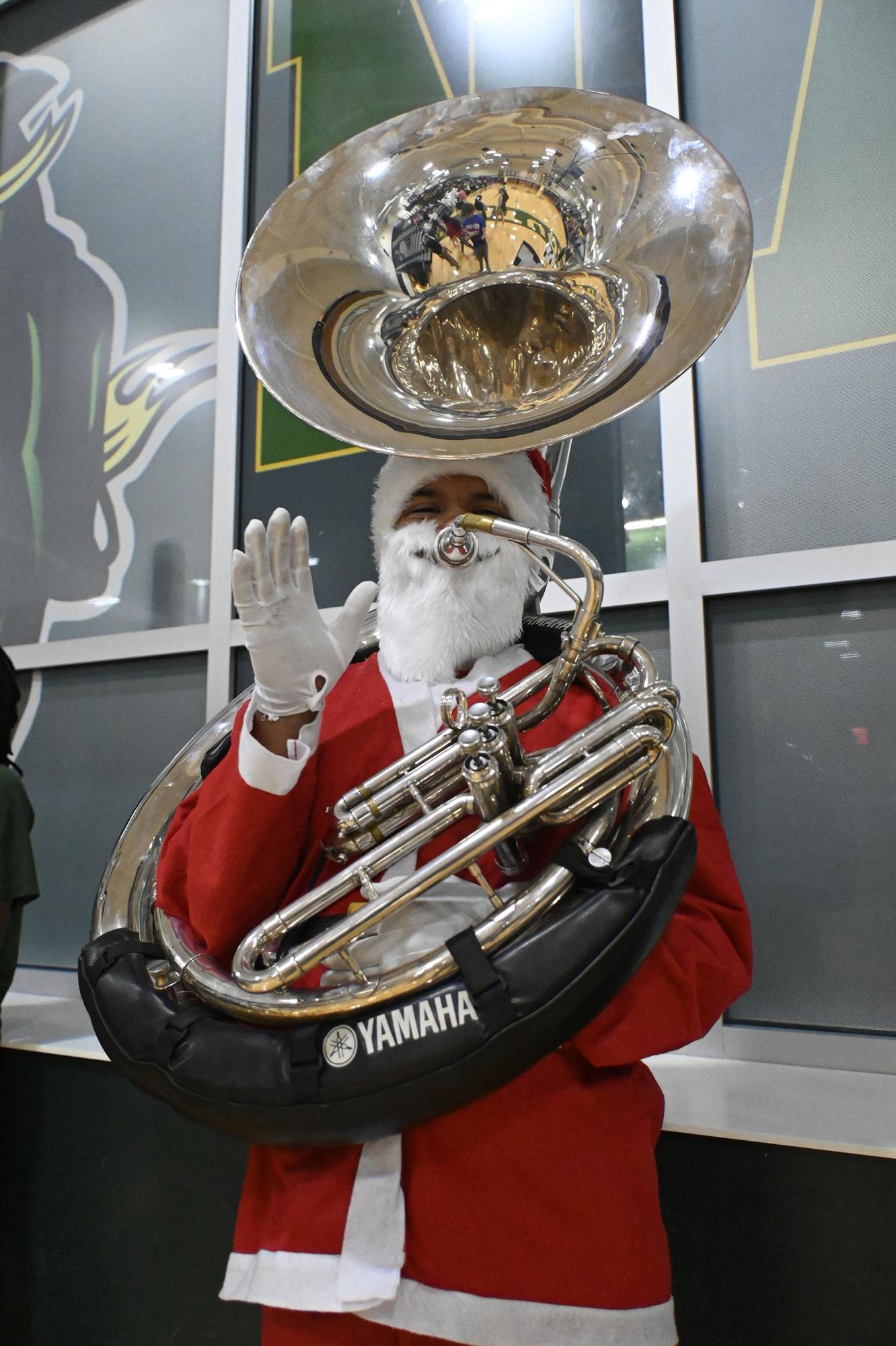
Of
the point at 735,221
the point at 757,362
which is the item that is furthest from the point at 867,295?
the point at 735,221

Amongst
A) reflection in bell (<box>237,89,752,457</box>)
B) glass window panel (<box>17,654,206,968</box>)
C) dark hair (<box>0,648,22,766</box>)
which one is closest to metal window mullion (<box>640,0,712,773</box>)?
reflection in bell (<box>237,89,752,457</box>)

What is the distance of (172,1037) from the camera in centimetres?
88

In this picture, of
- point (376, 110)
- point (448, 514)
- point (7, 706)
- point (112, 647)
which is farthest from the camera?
point (112, 647)

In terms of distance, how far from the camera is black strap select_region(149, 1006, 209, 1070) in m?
0.87

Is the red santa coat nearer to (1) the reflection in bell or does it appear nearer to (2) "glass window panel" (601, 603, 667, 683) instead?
(1) the reflection in bell

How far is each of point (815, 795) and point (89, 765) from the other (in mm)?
1791

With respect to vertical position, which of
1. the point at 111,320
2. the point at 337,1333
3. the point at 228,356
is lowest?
the point at 337,1333

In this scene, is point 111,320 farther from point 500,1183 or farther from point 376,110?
point 500,1183

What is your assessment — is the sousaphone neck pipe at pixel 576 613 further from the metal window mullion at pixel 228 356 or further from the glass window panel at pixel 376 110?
the metal window mullion at pixel 228 356

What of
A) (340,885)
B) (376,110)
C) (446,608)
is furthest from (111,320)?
(340,885)

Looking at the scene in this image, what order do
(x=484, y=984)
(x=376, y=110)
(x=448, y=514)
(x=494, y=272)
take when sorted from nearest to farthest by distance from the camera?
(x=484, y=984)
(x=494, y=272)
(x=448, y=514)
(x=376, y=110)

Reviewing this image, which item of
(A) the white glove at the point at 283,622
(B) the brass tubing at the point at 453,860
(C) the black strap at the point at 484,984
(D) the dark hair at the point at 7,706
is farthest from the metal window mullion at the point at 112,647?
(C) the black strap at the point at 484,984

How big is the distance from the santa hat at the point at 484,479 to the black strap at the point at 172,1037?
677mm

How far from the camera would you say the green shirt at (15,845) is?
171 cm
